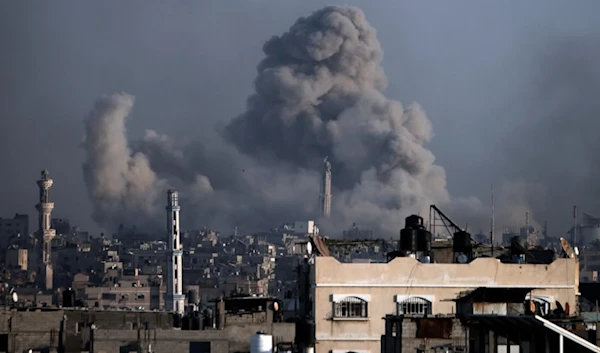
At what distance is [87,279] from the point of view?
133m

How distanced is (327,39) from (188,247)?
22019 mm

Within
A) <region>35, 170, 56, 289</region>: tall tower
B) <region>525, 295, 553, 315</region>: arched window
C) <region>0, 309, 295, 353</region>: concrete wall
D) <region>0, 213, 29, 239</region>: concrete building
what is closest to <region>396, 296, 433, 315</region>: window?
<region>525, 295, 553, 315</region>: arched window

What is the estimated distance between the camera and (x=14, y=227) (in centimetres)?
18075

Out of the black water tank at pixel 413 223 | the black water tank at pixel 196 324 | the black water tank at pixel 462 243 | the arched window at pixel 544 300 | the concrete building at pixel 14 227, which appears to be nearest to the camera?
the arched window at pixel 544 300

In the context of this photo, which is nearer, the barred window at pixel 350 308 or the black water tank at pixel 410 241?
the barred window at pixel 350 308

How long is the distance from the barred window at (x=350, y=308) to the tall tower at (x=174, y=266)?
66.7 m

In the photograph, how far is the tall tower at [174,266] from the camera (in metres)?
106

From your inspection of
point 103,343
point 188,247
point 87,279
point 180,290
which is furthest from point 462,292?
point 188,247

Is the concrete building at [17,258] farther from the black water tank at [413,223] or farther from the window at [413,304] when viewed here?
the window at [413,304]

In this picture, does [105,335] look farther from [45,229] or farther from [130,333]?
[45,229]

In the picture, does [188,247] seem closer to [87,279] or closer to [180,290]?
[87,279]

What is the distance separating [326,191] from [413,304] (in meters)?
149

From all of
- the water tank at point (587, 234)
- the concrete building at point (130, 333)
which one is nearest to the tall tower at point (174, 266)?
the water tank at point (587, 234)

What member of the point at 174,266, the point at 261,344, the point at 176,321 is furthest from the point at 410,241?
the point at 174,266
